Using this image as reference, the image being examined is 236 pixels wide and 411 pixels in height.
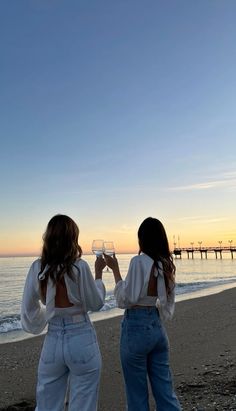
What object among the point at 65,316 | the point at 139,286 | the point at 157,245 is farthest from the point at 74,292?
the point at 157,245

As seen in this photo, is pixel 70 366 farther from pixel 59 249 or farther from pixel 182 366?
pixel 182 366

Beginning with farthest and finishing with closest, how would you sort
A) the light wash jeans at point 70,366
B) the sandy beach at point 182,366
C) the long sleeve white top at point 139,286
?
1. the sandy beach at point 182,366
2. the long sleeve white top at point 139,286
3. the light wash jeans at point 70,366

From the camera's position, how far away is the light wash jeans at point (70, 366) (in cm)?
322

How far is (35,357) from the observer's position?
894 centimetres

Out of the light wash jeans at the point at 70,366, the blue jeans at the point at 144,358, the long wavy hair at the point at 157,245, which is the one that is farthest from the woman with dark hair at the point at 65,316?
the long wavy hair at the point at 157,245

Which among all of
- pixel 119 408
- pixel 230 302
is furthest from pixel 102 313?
pixel 119 408

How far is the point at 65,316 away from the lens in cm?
331

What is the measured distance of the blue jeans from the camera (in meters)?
3.76

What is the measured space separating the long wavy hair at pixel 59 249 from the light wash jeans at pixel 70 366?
0.34 m

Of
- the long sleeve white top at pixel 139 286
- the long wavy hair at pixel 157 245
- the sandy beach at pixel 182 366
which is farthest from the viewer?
the sandy beach at pixel 182 366

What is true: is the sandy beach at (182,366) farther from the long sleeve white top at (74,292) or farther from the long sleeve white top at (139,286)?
the long sleeve white top at (74,292)

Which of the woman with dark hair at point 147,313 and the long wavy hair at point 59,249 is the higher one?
the long wavy hair at point 59,249

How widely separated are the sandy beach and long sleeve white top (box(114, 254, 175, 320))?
1.87m

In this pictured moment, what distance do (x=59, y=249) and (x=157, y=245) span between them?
0.95m
